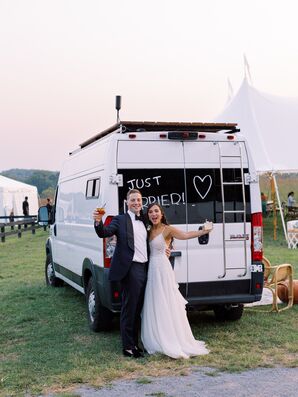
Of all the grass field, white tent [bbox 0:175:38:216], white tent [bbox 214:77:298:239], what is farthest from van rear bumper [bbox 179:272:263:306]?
white tent [bbox 0:175:38:216]

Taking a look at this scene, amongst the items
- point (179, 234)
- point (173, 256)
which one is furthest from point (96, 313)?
point (179, 234)

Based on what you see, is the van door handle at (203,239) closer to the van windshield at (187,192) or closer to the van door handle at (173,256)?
the van windshield at (187,192)

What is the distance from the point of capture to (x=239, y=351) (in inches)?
263

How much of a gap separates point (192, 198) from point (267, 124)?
55.4 feet

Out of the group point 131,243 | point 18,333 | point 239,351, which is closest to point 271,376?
point 239,351

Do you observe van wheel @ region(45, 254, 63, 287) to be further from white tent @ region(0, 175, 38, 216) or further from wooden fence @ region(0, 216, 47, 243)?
white tent @ region(0, 175, 38, 216)

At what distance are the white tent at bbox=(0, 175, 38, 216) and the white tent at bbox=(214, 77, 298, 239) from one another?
17342 mm

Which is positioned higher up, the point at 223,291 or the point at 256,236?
the point at 256,236

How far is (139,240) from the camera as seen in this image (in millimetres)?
6730

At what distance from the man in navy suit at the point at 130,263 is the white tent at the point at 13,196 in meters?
31.6

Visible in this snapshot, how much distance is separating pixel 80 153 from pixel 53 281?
375 centimetres

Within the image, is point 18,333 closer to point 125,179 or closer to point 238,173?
point 125,179

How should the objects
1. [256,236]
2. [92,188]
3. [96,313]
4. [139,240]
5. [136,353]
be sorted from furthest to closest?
1. [92,188]
2. [96,313]
3. [256,236]
4. [139,240]
5. [136,353]

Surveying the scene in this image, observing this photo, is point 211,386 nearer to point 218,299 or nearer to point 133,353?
point 133,353
